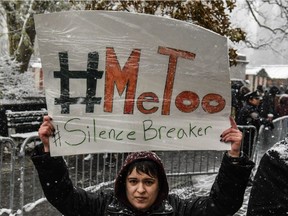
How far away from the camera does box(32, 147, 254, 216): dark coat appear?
2539mm

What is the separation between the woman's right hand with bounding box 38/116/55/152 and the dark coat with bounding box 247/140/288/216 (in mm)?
1171

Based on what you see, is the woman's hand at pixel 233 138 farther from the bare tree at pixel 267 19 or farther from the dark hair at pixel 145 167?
the bare tree at pixel 267 19

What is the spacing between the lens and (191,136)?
2893 millimetres

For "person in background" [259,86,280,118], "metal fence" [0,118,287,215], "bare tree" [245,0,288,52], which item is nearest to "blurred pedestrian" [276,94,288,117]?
"person in background" [259,86,280,118]

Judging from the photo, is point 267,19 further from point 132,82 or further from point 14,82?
point 132,82

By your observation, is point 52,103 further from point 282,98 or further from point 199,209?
point 282,98

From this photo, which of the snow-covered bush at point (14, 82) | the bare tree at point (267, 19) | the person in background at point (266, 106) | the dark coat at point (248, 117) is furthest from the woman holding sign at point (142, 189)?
the bare tree at point (267, 19)

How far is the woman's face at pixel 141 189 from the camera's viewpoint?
2.53 metres

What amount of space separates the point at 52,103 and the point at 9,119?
7731 millimetres

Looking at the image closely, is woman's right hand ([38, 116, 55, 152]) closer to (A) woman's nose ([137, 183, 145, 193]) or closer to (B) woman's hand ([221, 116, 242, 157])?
(A) woman's nose ([137, 183, 145, 193])

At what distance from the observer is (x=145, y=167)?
2.61m

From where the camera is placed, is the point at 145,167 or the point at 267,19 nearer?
the point at 145,167

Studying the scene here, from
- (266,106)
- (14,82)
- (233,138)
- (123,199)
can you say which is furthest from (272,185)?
(14,82)

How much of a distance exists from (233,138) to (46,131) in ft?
3.47
